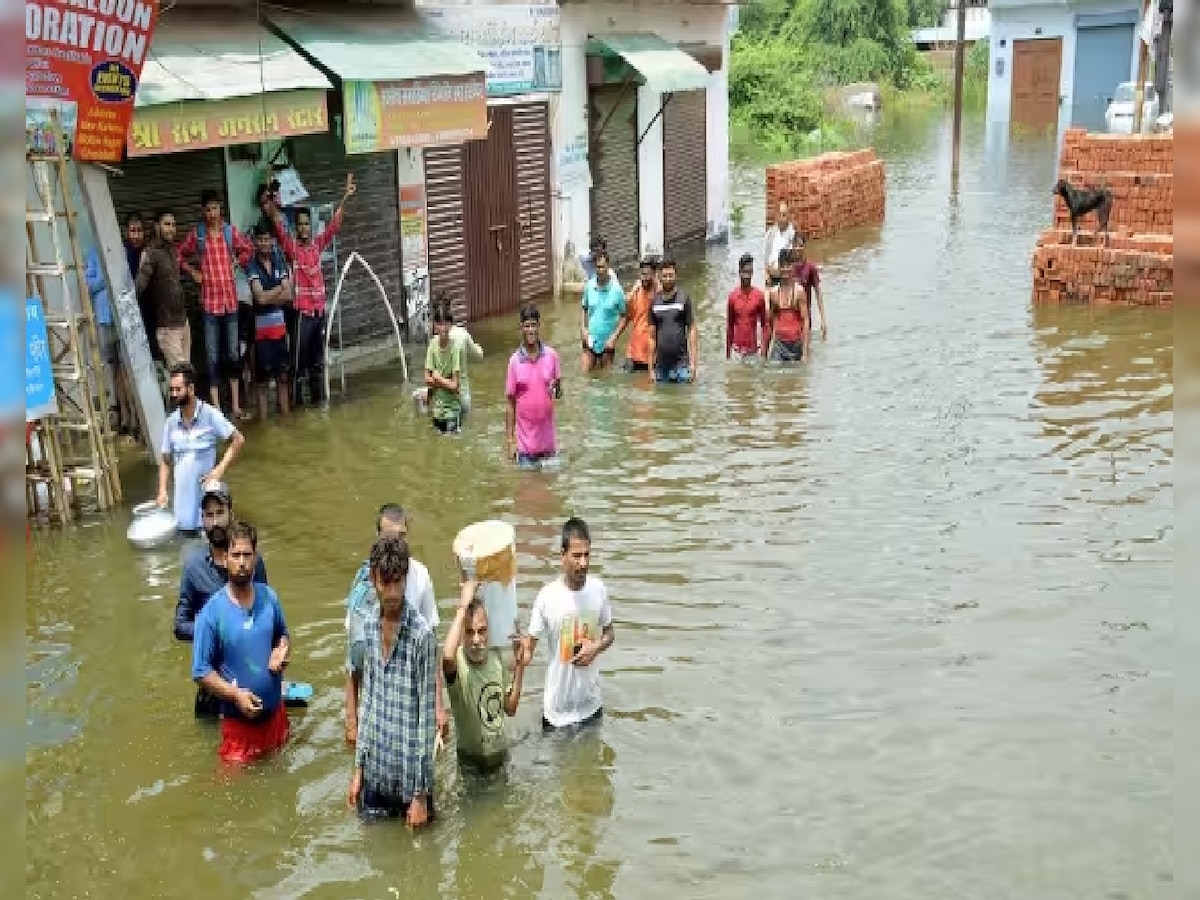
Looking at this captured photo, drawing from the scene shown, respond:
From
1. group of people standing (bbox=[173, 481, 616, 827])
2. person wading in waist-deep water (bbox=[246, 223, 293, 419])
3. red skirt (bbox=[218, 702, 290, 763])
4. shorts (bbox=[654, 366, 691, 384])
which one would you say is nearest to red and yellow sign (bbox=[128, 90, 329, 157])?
person wading in waist-deep water (bbox=[246, 223, 293, 419])

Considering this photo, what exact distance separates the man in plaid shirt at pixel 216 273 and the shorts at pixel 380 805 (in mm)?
7384

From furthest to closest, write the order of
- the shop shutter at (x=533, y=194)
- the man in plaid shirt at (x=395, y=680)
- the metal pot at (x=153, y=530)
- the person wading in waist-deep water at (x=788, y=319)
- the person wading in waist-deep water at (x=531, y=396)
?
1. the shop shutter at (x=533, y=194)
2. the person wading in waist-deep water at (x=788, y=319)
3. the person wading in waist-deep water at (x=531, y=396)
4. the metal pot at (x=153, y=530)
5. the man in plaid shirt at (x=395, y=680)

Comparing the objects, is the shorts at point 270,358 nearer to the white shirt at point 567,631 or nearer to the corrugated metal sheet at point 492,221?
the corrugated metal sheet at point 492,221

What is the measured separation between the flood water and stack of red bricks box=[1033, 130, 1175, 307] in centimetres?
349

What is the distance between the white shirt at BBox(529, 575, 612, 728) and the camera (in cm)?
682

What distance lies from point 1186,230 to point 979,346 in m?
15.9

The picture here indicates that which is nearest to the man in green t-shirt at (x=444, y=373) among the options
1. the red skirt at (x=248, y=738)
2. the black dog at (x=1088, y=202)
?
the red skirt at (x=248, y=738)

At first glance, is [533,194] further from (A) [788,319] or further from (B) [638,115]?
(A) [788,319]

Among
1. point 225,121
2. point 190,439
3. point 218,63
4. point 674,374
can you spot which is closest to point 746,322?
point 674,374

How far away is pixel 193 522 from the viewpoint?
9.94m

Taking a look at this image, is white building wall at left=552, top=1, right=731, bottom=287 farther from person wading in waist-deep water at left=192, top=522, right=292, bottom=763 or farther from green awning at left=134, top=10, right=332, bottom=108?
person wading in waist-deep water at left=192, top=522, right=292, bottom=763

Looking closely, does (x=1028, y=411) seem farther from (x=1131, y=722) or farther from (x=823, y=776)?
(x=823, y=776)

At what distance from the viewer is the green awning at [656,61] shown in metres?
20.1

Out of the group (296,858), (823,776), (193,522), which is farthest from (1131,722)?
(193,522)
